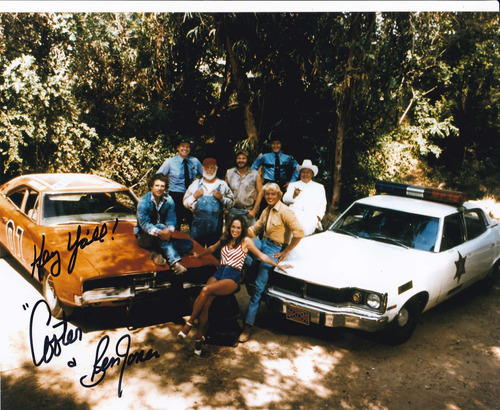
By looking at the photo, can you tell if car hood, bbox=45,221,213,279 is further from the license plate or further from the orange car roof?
the license plate

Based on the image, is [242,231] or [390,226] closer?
[242,231]

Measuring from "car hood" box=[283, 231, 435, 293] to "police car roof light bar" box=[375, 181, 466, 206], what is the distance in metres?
1.18

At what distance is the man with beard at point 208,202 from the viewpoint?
18.7ft

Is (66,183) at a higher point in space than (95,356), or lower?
higher

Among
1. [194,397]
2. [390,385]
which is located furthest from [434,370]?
[194,397]

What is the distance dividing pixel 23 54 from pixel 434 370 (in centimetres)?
965

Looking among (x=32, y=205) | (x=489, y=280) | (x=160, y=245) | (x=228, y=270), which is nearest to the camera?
(x=228, y=270)

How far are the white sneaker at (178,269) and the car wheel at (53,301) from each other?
47.2 inches

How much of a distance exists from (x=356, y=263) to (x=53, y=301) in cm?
354

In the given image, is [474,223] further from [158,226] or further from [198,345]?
[158,226]
